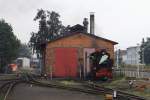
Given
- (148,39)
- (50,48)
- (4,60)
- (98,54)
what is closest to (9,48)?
(4,60)

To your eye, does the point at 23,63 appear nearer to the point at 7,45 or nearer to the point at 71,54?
the point at 7,45

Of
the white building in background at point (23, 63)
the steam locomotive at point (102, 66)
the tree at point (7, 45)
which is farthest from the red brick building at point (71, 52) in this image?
the white building in background at point (23, 63)

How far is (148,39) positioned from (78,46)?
73.2 m

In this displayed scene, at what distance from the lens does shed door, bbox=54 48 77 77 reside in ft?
164

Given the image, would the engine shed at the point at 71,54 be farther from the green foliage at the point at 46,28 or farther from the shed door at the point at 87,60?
the green foliage at the point at 46,28

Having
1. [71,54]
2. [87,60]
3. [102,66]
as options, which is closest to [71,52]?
[71,54]

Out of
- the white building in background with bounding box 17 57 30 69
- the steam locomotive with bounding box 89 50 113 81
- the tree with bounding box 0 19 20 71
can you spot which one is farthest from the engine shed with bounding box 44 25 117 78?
the white building in background with bounding box 17 57 30 69

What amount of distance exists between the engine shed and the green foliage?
127ft

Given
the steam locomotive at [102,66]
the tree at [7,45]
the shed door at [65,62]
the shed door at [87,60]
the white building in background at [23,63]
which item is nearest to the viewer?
the steam locomotive at [102,66]

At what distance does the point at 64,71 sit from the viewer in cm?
5000

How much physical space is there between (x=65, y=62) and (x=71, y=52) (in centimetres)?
138

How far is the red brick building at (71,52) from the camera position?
5006cm

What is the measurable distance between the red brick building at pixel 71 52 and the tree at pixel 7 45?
27.6 meters

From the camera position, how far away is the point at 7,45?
81188 millimetres
